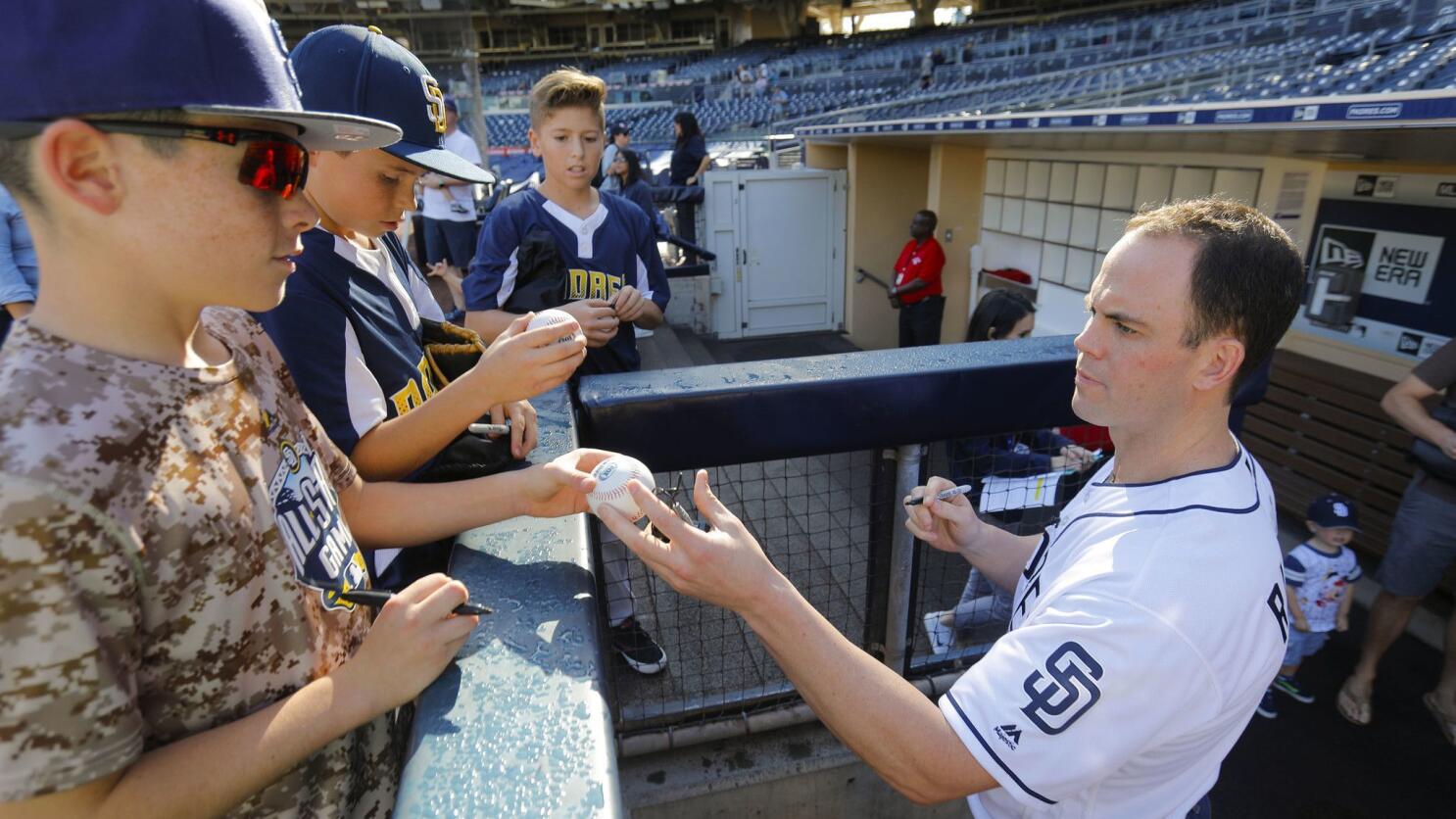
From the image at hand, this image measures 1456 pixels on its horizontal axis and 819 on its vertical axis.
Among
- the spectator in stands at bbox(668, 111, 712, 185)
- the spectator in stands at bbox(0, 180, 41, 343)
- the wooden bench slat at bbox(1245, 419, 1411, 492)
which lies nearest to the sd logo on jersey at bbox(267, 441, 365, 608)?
the spectator in stands at bbox(0, 180, 41, 343)

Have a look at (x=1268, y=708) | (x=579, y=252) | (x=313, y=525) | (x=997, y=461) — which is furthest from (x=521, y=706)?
(x=1268, y=708)

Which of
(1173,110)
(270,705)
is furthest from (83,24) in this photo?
(1173,110)

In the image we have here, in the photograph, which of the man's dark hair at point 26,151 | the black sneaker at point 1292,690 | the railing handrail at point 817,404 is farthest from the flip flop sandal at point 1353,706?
the man's dark hair at point 26,151

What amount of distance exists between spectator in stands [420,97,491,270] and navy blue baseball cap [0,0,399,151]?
651 cm

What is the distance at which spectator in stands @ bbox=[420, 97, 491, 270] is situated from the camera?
7.13m

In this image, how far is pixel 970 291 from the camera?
33.2 ft

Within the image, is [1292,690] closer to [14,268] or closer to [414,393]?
[414,393]

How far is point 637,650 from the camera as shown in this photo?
3.15m

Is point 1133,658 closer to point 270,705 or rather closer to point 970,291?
point 270,705

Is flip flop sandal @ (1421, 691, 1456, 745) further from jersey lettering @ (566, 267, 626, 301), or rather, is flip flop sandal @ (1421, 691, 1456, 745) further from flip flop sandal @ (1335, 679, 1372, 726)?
jersey lettering @ (566, 267, 626, 301)

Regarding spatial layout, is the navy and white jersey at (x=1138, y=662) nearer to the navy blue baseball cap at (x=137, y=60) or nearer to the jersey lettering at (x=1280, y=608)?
the jersey lettering at (x=1280, y=608)

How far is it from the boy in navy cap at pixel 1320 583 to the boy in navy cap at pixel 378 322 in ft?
13.4

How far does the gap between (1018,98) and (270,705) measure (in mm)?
12012

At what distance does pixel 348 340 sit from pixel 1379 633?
483 centimetres
